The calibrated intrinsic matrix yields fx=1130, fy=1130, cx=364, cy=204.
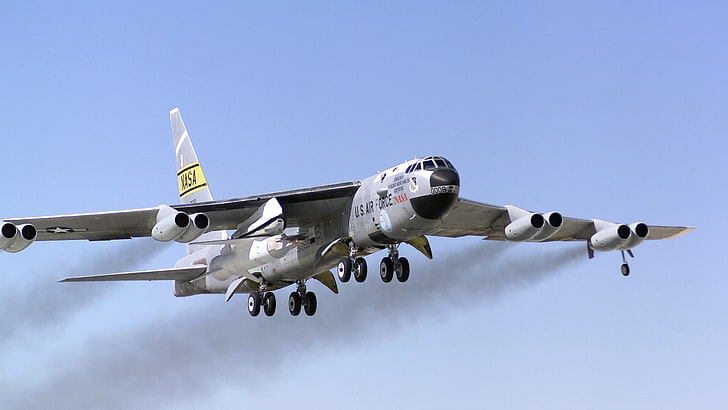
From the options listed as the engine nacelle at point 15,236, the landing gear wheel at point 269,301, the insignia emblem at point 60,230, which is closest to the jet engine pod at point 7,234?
the engine nacelle at point 15,236

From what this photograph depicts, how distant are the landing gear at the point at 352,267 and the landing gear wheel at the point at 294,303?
3.98 metres

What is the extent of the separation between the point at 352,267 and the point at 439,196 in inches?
149

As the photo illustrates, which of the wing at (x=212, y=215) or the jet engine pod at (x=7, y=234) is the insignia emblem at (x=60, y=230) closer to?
the wing at (x=212, y=215)

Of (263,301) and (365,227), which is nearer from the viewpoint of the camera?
(365,227)

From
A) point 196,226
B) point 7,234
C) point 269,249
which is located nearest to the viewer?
point 7,234

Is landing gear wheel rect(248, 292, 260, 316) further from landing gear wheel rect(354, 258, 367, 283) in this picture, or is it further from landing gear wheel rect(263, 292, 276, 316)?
landing gear wheel rect(354, 258, 367, 283)

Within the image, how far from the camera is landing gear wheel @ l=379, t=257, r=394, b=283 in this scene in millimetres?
29422

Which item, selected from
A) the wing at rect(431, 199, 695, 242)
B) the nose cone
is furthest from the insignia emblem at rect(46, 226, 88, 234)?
the wing at rect(431, 199, 695, 242)

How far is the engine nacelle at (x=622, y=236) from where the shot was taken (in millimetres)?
32625

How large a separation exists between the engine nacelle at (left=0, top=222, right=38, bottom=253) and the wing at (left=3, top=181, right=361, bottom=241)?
144 centimetres

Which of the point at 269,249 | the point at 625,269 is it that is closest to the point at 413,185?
the point at 269,249

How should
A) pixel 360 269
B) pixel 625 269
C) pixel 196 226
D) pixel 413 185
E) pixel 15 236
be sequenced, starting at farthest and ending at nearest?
pixel 625 269, pixel 360 269, pixel 413 185, pixel 196 226, pixel 15 236

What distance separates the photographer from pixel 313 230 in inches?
1198

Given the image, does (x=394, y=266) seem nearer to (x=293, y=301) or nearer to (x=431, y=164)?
(x=431, y=164)
